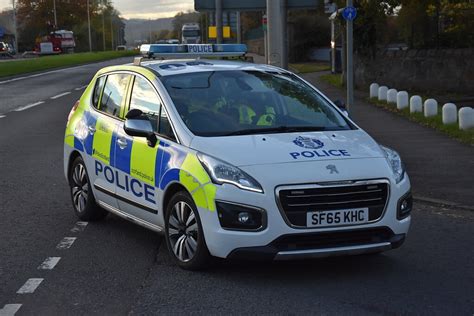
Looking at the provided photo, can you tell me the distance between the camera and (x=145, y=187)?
6.75 meters

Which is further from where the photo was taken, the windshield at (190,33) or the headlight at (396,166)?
the windshield at (190,33)

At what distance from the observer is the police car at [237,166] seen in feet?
18.9

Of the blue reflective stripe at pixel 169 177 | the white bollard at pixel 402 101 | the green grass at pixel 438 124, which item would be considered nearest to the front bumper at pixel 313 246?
the blue reflective stripe at pixel 169 177

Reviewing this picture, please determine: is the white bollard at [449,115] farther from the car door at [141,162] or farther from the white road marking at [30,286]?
the white road marking at [30,286]

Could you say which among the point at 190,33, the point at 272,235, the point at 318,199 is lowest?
the point at 272,235

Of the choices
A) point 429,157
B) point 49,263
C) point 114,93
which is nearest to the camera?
point 49,263

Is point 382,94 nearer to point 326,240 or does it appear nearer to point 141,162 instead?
point 141,162

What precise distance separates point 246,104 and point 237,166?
1.16 meters

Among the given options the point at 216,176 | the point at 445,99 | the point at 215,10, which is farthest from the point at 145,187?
the point at 445,99

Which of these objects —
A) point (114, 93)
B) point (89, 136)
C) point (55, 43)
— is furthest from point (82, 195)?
point (55, 43)

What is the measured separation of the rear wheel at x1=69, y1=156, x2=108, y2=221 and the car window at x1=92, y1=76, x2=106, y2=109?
1.81 ft

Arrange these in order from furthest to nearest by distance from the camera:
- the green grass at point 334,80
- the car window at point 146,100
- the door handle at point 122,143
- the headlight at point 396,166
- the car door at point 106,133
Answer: the green grass at point 334,80 < the car door at point 106,133 < the door handle at point 122,143 < the car window at point 146,100 < the headlight at point 396,166

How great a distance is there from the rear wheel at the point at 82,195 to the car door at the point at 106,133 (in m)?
0.21

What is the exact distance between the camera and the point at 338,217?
19.0 ft
